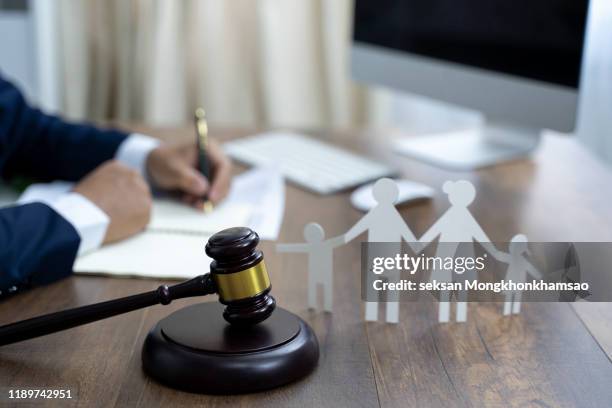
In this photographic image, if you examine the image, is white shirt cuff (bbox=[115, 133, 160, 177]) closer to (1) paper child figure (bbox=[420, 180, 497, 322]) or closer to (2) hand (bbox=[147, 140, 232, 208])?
(2) hand (bbox=[147, 140, 232, 208])

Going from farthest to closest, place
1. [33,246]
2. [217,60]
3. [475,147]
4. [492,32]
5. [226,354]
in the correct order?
[217,60]
[475,147]
[492,32]
[33,246]
[226,354]

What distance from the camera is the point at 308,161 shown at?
1.35 meters

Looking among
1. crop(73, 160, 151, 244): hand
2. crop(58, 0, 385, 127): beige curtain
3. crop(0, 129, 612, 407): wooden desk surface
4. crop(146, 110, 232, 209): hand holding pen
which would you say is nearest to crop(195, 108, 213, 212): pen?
crop(146, 110, 232, 209): hand holding pen

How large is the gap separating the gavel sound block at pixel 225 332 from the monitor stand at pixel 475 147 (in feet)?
2.39

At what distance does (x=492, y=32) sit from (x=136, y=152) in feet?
2.04

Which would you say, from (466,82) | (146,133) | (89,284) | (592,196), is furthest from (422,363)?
(146,133)

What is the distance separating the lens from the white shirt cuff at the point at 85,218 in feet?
3.14

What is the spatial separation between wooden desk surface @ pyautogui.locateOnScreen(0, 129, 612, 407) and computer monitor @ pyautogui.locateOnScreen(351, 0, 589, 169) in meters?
0.30

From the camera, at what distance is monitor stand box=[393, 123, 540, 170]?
4.54 ft

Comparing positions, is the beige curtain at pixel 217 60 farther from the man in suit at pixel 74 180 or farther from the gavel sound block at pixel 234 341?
the gavel sound block at pixel 234 341

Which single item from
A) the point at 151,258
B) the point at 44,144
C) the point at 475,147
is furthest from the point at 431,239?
the point at 44,144

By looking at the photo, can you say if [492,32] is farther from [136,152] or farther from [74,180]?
[74,180]

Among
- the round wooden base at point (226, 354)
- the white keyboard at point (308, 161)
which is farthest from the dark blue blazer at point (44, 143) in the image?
the round wooden base at point (226, 354)

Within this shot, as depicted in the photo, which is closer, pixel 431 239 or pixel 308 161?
pixel 431 239
